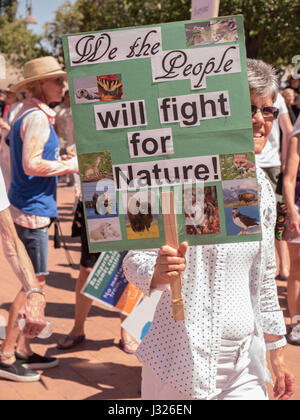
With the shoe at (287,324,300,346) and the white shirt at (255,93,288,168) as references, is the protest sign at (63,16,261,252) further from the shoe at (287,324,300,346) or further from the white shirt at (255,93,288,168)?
the white shirt at (255,93,288,168)

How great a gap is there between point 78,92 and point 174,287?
2.39ft

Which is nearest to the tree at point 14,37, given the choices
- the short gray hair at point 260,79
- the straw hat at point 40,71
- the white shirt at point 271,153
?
the white shirt at point 271,153

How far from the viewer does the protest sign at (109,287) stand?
5.09 meters

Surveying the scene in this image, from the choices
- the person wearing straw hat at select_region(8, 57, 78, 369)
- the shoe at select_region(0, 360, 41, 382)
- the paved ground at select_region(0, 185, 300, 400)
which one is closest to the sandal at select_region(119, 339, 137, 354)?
the paved ground at select_region(0, 185, 300, 400)

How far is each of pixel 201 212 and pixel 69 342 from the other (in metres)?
3.49

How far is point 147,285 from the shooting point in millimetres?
2275

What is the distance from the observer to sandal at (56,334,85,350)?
533 centimetres

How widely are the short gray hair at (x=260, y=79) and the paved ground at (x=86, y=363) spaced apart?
2579 millimetres

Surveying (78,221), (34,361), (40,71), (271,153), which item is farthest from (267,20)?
(34,361)

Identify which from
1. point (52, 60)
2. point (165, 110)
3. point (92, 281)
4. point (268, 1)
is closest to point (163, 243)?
point (165, 110)

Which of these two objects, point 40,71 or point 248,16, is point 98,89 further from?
point 248,16

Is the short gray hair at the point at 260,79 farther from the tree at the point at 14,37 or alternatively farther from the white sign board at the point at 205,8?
the tree at the point at 14,37

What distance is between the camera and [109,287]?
16.8 ft
